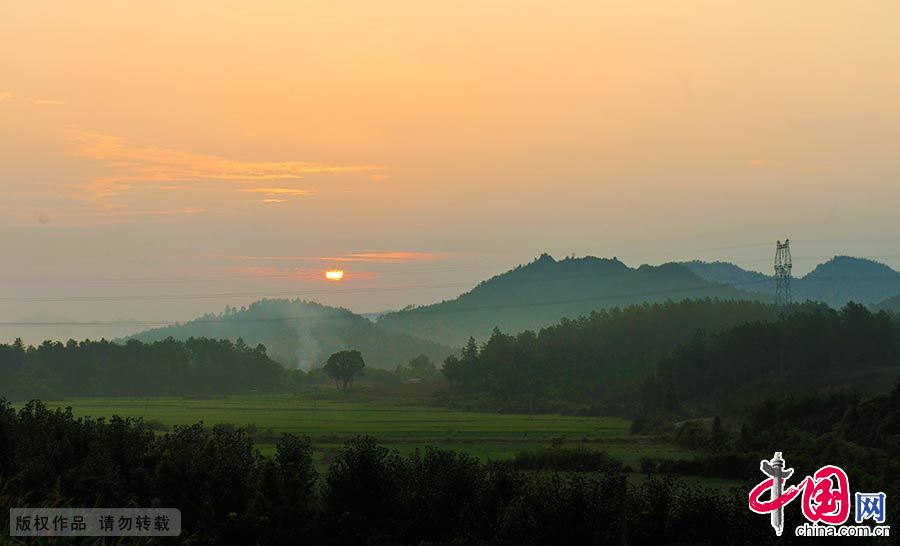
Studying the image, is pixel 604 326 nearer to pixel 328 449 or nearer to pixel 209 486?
pixel 328 449

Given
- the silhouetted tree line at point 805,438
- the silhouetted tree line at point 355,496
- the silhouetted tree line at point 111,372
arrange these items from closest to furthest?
the silhouetted tree line at point 355,496 < the silhouetted tree line at point 805,438 < the silhouetted tree line at point 111,372

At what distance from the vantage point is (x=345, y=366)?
187 metres

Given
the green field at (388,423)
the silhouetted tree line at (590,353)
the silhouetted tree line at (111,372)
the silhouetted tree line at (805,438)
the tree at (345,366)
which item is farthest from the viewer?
the tree at (345,366)

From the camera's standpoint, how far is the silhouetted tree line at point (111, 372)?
180 metres

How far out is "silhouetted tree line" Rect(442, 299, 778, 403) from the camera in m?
158

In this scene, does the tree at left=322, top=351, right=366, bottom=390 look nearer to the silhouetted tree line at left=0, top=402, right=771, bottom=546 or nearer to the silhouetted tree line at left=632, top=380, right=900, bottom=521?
the silhouetted tree line at left=632, top=380, right=900, bottom=521

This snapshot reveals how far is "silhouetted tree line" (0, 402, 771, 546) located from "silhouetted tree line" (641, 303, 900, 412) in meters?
82.2

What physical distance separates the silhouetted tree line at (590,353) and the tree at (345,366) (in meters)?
18.7

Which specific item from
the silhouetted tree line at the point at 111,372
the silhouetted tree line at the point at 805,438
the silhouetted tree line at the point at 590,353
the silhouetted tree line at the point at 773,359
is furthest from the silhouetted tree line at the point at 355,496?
the silhouetted tree line at the point at 111,372

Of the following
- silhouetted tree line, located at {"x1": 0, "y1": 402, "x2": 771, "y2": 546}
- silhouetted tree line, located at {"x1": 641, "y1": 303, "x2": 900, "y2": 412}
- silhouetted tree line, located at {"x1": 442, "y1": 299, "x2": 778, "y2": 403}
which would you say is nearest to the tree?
silhouetted tree line, located at {"x1": 442, "y1": 299, "x2": 778, "y2": 403}

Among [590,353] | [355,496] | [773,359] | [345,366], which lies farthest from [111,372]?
[355,496]

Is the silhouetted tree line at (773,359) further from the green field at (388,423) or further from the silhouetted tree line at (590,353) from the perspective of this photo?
the silhouetted tree line at (590,353)

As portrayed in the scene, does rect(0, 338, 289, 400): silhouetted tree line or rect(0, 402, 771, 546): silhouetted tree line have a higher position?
rect(0, 338, 289, 400): silhouetted tree line

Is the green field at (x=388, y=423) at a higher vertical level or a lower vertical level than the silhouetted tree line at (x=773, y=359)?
lower
